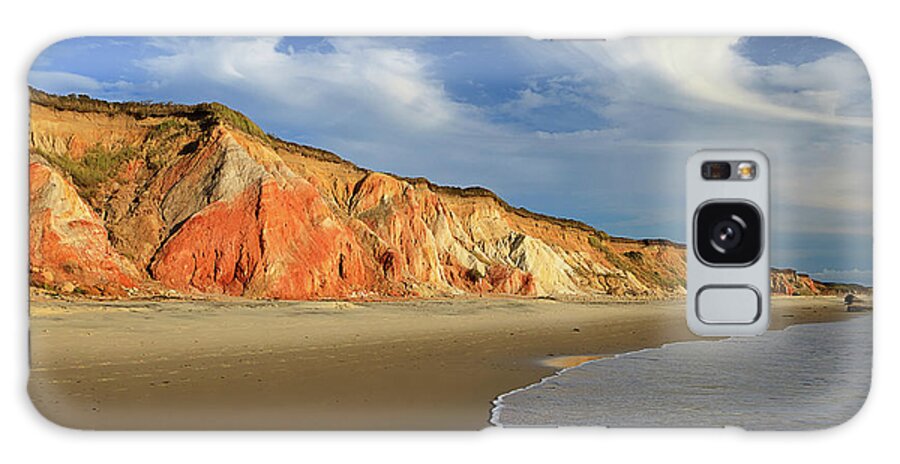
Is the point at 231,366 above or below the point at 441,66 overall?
below

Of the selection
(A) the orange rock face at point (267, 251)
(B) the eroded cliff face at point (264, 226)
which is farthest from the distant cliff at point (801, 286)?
(A) the orange rock face at point (267, 251)

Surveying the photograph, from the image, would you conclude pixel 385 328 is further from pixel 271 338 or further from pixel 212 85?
pixel 212 85

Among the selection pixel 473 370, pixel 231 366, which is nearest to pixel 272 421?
pixel 231 366

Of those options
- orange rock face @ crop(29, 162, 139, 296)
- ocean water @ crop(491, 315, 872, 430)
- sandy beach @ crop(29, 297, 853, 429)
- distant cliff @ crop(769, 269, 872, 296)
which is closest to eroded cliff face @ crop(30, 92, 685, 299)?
orange rock face @ crop(29, 162, 139, 296)

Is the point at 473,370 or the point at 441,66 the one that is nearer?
the point at 441,66

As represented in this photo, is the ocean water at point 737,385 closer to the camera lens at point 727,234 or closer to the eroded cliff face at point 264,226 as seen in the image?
the eroded cliff face at point 264,226

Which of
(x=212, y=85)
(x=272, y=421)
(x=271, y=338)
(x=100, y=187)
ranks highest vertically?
(x=212, y=85)

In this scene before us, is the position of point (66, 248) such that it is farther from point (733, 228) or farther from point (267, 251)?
point (733, 228)

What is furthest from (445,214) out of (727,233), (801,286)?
(801,286)
